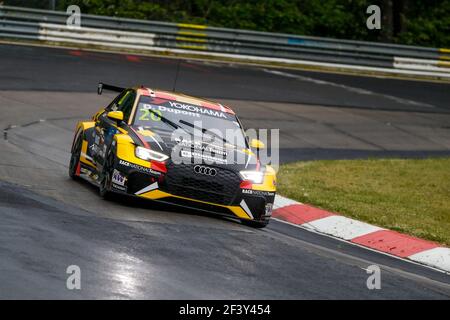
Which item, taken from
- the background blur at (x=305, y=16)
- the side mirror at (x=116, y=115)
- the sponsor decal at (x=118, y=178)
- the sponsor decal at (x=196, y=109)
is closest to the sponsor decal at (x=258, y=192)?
the sponsor decal at (x=118, y=178)

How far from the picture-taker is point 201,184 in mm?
11156

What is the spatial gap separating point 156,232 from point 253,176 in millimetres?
1996

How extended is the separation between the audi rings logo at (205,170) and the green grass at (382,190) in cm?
299

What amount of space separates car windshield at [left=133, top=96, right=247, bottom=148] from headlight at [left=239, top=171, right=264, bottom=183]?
805mm

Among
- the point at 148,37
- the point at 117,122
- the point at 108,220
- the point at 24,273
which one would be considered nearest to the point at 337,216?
the point at 117,122

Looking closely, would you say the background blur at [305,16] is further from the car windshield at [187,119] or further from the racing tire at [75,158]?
the car windshield at [187,119]

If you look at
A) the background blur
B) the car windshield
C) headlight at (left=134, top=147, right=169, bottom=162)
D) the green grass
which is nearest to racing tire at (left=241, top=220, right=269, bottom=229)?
the car windshield

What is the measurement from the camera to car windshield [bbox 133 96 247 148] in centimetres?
1218

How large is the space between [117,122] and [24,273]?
4958 mm

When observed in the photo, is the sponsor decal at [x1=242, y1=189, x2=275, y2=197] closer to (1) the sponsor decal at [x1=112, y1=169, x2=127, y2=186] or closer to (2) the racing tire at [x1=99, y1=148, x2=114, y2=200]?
(1) the sponsor decal at [x1=112, y1=169, x2=127, y2=186]

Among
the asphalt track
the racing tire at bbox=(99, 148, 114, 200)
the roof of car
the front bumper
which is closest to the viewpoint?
the asphalt track

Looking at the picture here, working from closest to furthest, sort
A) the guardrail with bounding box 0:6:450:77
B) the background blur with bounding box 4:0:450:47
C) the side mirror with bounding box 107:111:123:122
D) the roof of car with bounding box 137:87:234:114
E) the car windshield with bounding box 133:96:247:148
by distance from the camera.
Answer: the side mirror with bounding box 107:111:123:122 < the car windshield with bounding box 133:96:247:148 < the roof of car with bounding box 137:87:234:114 < the guardrail with bounding box 0:6:450:77 < the background blur with bounding box 4:0:450:47

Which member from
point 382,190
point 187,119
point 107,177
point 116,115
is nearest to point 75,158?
point 116,115
